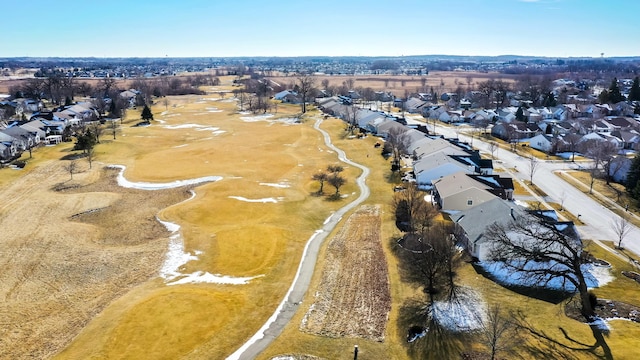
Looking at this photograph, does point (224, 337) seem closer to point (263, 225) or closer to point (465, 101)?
point (263, 225)

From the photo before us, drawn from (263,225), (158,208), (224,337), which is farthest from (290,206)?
(224,337)

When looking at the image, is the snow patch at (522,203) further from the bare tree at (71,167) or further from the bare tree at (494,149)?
the bare tree at (71,167)

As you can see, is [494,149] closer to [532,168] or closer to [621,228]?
[532,168]

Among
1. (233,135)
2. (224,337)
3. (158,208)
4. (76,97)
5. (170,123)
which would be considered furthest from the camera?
(76,97)

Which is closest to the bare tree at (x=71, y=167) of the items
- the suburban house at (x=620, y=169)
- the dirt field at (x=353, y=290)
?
the dirt field at (x=353, y=290)

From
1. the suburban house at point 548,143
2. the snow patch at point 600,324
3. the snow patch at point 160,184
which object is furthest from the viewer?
the suburban house at point 548,143
